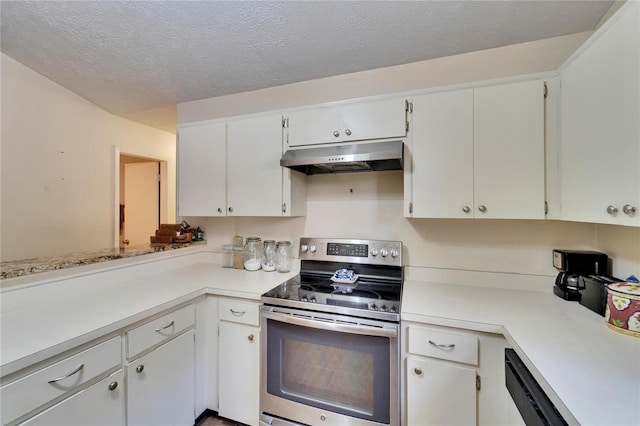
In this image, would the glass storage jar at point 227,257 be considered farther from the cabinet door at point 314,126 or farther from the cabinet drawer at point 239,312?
the cabinet door at point 314,126

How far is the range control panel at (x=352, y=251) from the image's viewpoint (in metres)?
1.79

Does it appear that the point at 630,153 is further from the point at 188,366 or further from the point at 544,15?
the point at 188,366

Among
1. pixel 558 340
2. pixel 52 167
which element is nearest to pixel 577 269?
pixel 558 340

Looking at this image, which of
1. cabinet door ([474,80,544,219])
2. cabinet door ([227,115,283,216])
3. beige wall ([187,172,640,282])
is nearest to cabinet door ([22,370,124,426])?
cabinet door ([227,115,283,216])

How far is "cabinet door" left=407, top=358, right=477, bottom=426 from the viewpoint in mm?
1199

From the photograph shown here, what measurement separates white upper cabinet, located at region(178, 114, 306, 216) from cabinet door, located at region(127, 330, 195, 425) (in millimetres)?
959

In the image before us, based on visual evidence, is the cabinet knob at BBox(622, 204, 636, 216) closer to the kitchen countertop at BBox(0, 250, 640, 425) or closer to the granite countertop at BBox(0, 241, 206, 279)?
the kitchen countertop at BBox(0, 250, 640, 425)

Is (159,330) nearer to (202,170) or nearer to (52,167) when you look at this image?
(202,170)

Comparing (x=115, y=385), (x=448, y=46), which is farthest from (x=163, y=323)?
(x=448, y=46)

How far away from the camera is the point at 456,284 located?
173cm

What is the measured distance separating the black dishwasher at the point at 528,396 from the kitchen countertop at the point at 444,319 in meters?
0.04

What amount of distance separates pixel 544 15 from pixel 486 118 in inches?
23.8

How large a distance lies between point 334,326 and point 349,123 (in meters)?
1.23

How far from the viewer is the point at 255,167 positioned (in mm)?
1959
